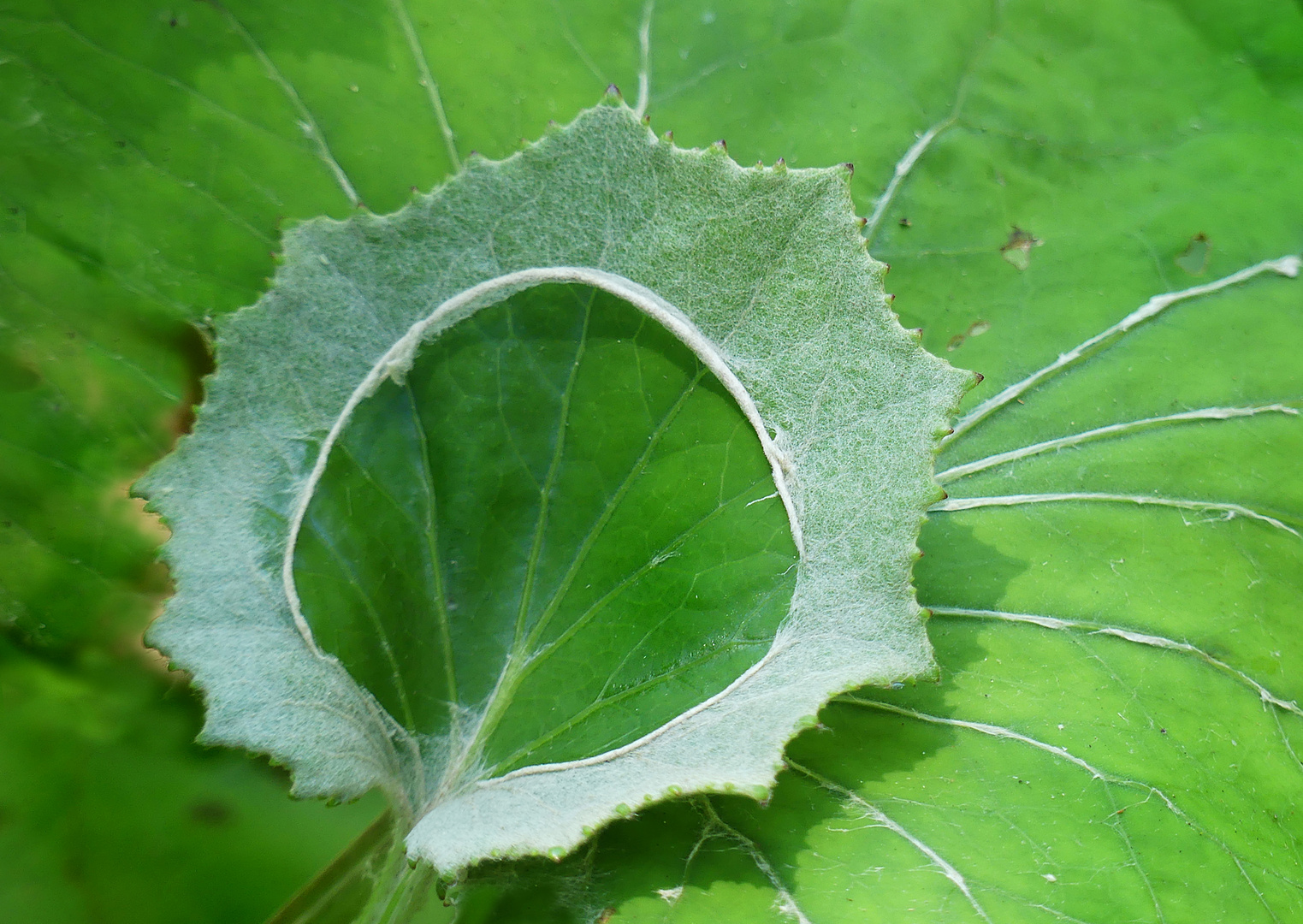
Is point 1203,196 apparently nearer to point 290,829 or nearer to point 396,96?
point 396,96

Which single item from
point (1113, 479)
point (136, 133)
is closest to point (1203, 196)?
point (1113, 479)

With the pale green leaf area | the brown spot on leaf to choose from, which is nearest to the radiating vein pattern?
the pale green leaf area

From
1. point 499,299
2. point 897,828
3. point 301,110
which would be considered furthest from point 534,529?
point 301,110

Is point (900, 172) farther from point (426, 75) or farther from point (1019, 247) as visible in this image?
point (426, 75)

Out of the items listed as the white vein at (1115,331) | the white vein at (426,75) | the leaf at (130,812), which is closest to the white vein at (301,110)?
the white vein at (426,75)

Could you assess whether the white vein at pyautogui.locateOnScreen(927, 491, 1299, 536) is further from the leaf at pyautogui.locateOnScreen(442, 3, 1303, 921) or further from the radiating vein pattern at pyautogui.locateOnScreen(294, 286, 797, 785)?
the radiating vein pattern at pyautogui.locateOnScreen(294, 286, 797, 785)

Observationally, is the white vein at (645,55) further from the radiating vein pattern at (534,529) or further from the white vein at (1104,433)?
the white vein at (1104,433)

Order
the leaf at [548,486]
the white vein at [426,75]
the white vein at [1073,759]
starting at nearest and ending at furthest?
the leaf at [548,486] < the white vein at [1073,759] < the white vein at [426,75]
